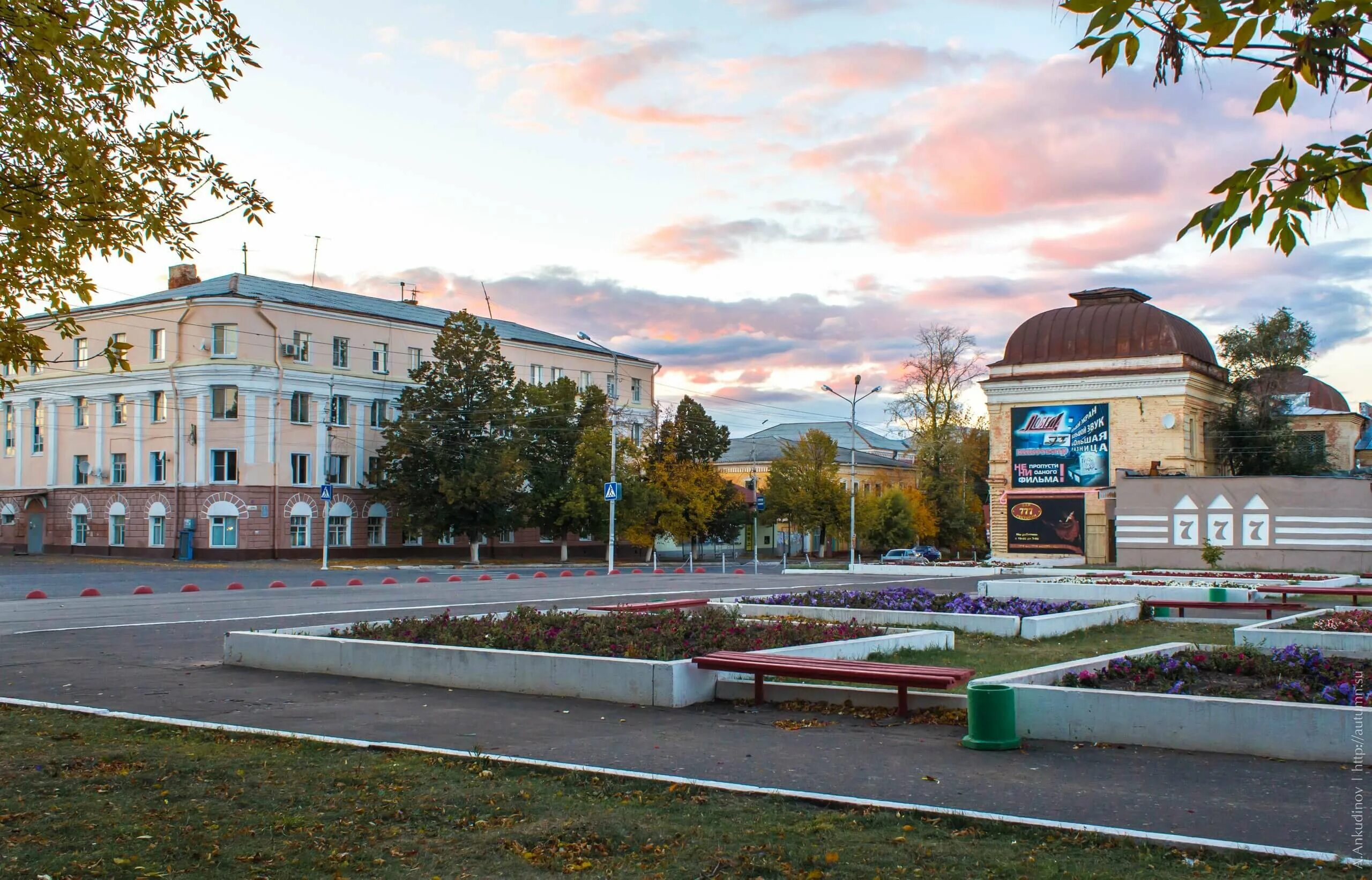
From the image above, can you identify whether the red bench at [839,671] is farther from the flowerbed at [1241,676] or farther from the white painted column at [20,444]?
the white painted column at [20,444]

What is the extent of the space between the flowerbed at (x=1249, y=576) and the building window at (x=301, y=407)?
4062 centimetres

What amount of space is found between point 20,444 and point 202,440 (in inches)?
617

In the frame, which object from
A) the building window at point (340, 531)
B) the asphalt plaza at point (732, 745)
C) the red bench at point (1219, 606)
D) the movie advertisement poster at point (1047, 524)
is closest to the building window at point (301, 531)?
the building window at point (340, 531)

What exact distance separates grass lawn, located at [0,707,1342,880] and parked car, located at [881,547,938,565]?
177ft

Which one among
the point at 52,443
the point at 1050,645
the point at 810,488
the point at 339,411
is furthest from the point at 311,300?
the point at 1050,645

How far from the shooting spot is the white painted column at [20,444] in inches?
2485

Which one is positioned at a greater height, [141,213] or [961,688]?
[141,213]

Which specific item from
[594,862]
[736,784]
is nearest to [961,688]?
[736,784]

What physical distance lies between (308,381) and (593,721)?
52274mm

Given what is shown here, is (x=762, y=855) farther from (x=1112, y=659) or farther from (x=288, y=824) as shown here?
(x=1112, y=659)

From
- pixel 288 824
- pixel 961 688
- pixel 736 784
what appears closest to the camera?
pixel 288 824

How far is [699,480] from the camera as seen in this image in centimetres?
6931

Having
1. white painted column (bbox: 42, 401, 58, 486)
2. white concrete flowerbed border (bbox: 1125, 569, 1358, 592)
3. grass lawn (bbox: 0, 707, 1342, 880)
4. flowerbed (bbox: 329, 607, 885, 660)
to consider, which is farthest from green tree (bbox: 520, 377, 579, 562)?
grass lawn (bbox: 0, 707, 1342, 880)

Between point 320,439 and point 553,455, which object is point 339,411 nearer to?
point 320,439
